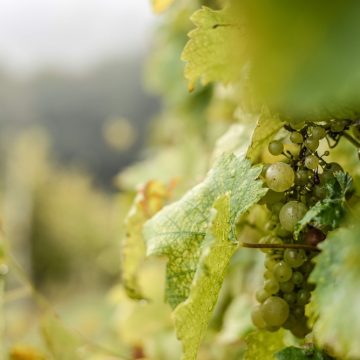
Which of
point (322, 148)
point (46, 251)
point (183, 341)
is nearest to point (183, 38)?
point (322, 148)

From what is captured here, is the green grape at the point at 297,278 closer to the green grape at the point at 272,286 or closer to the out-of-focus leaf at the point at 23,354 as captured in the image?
the green grape at the point at 272,286

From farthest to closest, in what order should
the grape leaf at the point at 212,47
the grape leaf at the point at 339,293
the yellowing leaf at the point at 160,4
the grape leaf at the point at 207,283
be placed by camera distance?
the yellowing leaf at the point at 160,4 < the grape leaf at the point at 212,47 < the grape leaf at the point at 207,283 < the grape leaf at the point at 339,293

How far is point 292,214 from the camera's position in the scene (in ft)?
1.50

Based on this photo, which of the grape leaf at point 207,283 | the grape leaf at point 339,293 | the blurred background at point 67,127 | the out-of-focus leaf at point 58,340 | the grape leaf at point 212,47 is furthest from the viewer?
the blurred background at point 67,127

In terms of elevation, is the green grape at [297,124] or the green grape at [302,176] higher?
the green grape at [297,124]

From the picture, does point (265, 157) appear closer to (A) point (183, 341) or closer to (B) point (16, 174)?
(A) point (183, 341)

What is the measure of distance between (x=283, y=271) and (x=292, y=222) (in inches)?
1.9

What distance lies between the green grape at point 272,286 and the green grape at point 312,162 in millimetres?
93

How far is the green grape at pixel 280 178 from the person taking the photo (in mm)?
459

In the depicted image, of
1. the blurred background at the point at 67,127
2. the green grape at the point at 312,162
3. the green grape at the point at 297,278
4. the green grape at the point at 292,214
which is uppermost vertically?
the blurred background at the point at 67,127

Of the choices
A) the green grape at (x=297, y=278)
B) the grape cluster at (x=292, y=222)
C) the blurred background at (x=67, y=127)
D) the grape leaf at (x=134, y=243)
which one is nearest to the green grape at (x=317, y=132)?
the grape cluster at (x=292, y=222)

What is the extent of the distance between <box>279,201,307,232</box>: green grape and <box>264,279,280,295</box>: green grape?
6cm

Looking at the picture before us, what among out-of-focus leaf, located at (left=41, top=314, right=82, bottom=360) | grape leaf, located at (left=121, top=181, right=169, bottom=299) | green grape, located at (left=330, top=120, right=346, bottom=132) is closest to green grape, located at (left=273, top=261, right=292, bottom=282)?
green grape, located at (left=330, top=120, right=346, bottom=132)

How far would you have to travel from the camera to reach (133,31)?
10336mm
